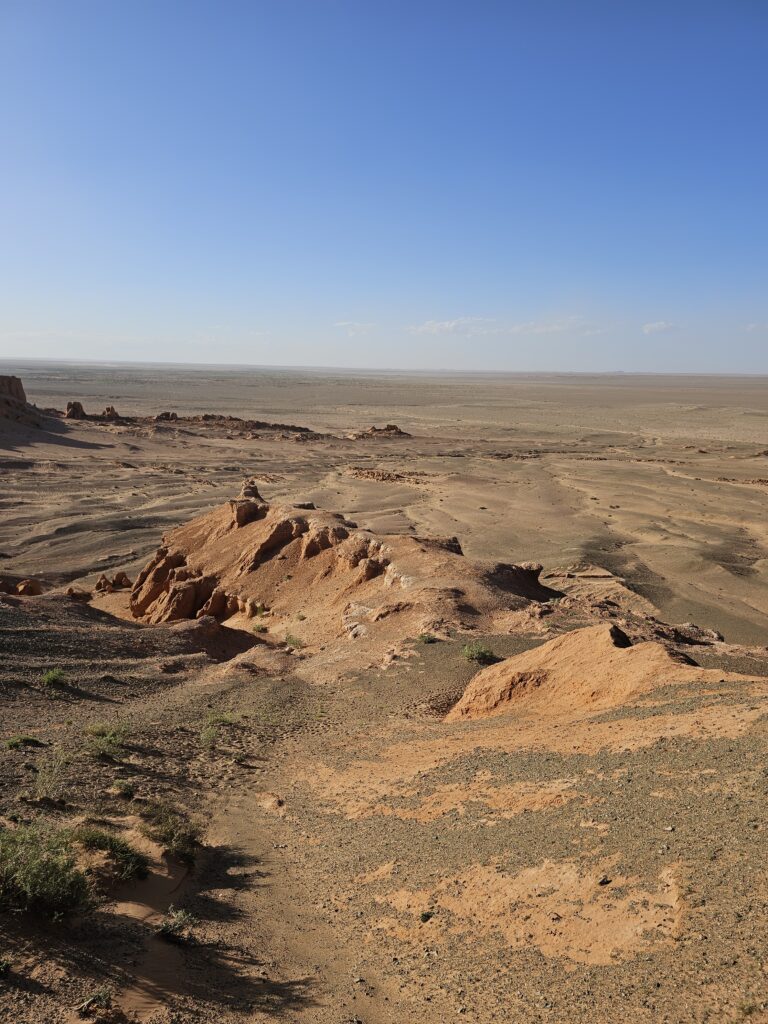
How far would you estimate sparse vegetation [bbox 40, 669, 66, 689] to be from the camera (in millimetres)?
13031

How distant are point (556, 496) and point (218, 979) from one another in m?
38.3

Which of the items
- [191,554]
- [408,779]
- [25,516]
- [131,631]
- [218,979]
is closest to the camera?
[218,979]

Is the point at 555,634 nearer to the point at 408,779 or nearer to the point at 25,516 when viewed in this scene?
the point at 408,779

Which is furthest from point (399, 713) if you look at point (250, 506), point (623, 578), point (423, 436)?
point (423, 436)

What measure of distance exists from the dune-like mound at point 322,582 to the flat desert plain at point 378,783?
3.6 inches

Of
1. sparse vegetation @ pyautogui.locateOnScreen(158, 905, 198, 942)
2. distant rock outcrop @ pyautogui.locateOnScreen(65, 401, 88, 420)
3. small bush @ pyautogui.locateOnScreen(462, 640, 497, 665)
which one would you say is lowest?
sparse vegetation @ pyautogui.locateOnScreen(158, 905, 198, 942)

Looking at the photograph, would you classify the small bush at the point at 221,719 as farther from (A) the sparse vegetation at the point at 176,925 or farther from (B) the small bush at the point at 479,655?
(A) the sparse vegetation at the point at 176,925

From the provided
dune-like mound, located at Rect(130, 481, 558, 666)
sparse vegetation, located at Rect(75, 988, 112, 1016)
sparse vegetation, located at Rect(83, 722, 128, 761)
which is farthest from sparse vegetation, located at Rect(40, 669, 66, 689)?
sparse vegetation, located at Rect(75, 988, 112, 1016)

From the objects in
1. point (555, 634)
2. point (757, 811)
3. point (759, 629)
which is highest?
point (757, 811)

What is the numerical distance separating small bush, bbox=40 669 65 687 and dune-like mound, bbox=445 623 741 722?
7019mm

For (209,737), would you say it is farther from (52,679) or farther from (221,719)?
(52,679)

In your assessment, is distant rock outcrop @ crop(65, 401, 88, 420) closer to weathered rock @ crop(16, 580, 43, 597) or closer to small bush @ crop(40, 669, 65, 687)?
weathered rock @ crop(16, 580, 43, 597)

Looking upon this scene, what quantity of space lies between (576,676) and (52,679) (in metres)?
9.15

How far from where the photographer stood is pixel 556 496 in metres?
42.2
